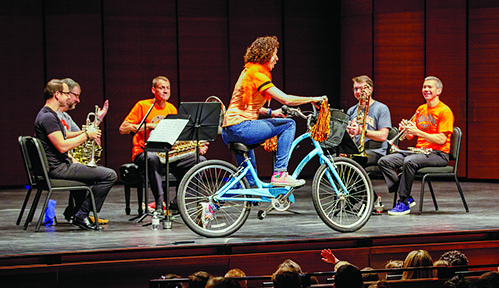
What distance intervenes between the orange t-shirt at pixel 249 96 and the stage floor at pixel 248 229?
2.71 ft

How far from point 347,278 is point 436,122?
12.2 feet

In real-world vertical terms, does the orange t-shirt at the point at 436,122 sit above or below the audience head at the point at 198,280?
above

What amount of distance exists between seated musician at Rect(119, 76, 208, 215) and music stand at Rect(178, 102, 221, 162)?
507mm

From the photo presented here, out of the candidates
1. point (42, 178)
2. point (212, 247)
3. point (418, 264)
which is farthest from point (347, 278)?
point (42, 178)

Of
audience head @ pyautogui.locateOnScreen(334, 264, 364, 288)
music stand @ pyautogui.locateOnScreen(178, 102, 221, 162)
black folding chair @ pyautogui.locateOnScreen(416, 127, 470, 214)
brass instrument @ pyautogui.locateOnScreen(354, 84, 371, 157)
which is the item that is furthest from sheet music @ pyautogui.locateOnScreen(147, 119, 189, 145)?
audience head @ pyautogui.locateOnScreen(334, 264, 364, 288)

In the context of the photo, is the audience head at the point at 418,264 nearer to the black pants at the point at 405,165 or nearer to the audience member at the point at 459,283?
the audience member at the point at 459,283

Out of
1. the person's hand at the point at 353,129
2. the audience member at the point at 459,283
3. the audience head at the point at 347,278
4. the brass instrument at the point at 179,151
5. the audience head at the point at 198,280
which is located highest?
the person's hand at the point at 353,129

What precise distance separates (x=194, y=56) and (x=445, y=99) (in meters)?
3.31

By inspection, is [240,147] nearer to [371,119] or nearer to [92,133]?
[92,133]

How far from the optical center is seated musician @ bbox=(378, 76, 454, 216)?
18.7ft

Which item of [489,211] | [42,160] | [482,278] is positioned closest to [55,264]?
[42,160]

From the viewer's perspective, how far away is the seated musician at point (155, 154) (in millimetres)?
5832

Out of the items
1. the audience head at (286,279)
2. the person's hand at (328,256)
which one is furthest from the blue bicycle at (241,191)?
the audience head at (286,279)

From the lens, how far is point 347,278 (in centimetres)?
246
